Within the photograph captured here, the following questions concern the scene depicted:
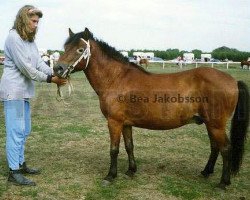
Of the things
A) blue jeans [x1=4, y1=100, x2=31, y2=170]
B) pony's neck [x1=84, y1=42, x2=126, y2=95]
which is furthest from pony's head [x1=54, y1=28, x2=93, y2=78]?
blue jeans [x1=4, y1=100, x2=31, y2=170]

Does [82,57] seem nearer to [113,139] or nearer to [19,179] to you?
[113,139]

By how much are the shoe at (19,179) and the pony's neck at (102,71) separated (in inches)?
69.9

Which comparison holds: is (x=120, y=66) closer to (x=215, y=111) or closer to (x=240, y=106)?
(x=215, y=111)

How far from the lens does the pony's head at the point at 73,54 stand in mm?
5090

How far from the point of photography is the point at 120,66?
558cm

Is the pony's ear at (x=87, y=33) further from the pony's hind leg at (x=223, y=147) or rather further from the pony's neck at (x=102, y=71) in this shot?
the pony's hind leg at (x=223, y=147)

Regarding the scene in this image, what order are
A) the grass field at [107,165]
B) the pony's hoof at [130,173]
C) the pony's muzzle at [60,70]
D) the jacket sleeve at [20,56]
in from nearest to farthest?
the jacket sleeve at [20,56]
the grass field at [107,165]
the pony's muzzle at [60,70]
the pony's hoof at [130,173]

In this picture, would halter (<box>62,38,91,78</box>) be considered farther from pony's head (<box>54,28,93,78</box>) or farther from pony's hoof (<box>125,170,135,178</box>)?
pony's hoof (<box>125,170,135,178</box>)

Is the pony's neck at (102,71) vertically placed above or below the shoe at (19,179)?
above

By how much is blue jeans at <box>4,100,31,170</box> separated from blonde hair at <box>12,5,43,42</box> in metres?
1.02

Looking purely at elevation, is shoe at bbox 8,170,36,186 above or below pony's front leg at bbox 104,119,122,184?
below

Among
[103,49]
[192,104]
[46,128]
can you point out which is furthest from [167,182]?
[46,128]

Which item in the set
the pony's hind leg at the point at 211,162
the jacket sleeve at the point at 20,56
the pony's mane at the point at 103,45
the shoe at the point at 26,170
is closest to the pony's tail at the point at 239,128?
the pony's hind leg at the point at 211,162

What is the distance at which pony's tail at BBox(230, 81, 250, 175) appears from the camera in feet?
17.3
